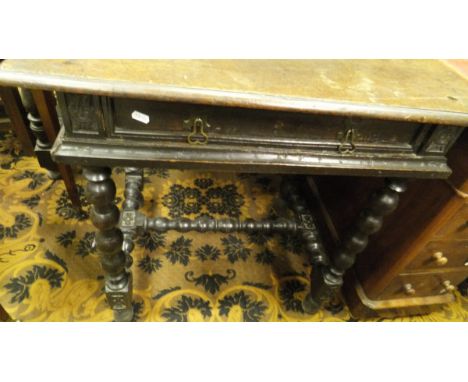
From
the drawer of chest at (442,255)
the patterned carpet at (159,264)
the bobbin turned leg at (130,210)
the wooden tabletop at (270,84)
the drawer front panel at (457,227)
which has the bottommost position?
the patterned carpet at (159,264)

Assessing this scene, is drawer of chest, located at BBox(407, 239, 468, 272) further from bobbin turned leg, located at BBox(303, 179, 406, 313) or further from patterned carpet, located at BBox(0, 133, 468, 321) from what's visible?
patterned carpet, located at BBox(0, 133, 468, 321)

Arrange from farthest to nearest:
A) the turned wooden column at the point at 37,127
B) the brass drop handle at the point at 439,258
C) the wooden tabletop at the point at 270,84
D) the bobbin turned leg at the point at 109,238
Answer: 1. the turned wooden column at the point at 37,127
2. the brass drop handle at the point at 439,258
3. the bobbin turned leg at the point at 109,238
4. the wooden tabletop at the point at 270,84

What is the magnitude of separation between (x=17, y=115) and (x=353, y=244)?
140 cm

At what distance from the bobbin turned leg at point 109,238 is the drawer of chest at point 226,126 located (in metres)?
0.11

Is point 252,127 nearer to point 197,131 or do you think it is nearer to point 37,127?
point 197,131

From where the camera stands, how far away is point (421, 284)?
1.05m

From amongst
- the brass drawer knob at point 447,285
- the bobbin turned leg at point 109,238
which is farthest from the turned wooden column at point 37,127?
the brass drawer knob at point 447,285

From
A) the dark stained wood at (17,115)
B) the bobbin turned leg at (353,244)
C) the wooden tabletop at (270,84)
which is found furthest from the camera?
the dark stained wood at (17,115)

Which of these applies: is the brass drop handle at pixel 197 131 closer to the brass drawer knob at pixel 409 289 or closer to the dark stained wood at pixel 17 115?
the brass drawer knob at pixel 409 289

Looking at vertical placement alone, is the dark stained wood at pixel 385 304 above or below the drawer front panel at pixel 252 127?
below

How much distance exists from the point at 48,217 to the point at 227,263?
74cm

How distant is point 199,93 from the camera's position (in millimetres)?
517

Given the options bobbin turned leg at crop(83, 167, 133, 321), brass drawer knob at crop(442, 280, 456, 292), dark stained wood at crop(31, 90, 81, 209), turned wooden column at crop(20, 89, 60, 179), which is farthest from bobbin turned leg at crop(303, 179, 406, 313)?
turned wooden column at crop(20, 89, 60, 179)

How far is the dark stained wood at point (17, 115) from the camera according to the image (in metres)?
1.27
